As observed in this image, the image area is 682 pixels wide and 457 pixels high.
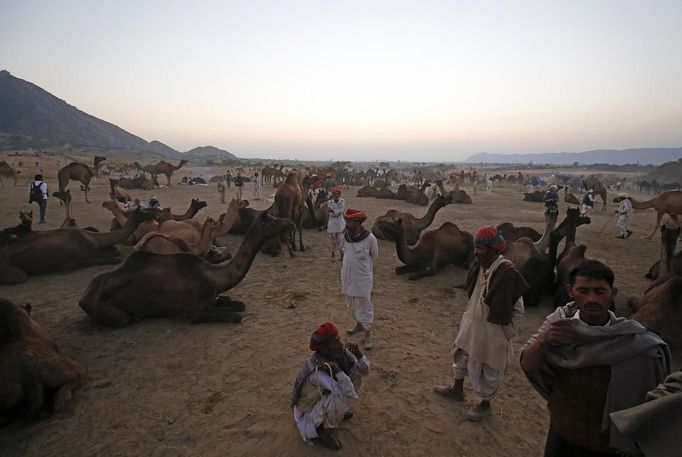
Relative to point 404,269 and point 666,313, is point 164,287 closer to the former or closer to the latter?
point 404,269

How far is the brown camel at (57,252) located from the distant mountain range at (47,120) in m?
125

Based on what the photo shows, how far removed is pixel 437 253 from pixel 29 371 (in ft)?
26.7

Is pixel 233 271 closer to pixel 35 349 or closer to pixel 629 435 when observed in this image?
pixel 35 349

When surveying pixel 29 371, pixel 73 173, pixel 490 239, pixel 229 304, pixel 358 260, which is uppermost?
pixel 73 173

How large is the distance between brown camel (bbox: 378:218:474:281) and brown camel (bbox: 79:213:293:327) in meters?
3.92

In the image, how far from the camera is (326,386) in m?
3.43

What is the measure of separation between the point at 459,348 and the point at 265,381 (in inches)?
97.9

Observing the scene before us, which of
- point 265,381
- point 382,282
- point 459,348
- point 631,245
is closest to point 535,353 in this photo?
point 459,348

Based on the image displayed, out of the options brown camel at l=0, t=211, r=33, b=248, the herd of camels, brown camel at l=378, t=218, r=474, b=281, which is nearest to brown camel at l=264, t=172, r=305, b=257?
the herd of camels

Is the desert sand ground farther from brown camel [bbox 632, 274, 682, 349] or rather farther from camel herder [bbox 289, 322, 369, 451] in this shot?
brown camel [bbox 632, 274, 682, 349]

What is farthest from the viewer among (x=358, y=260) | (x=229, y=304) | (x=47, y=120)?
(x=47, y=120)

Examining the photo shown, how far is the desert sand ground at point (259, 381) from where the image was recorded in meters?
3.85

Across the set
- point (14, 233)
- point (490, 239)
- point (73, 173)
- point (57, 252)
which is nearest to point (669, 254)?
point (490, 239)

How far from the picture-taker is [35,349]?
4285 millimetres
